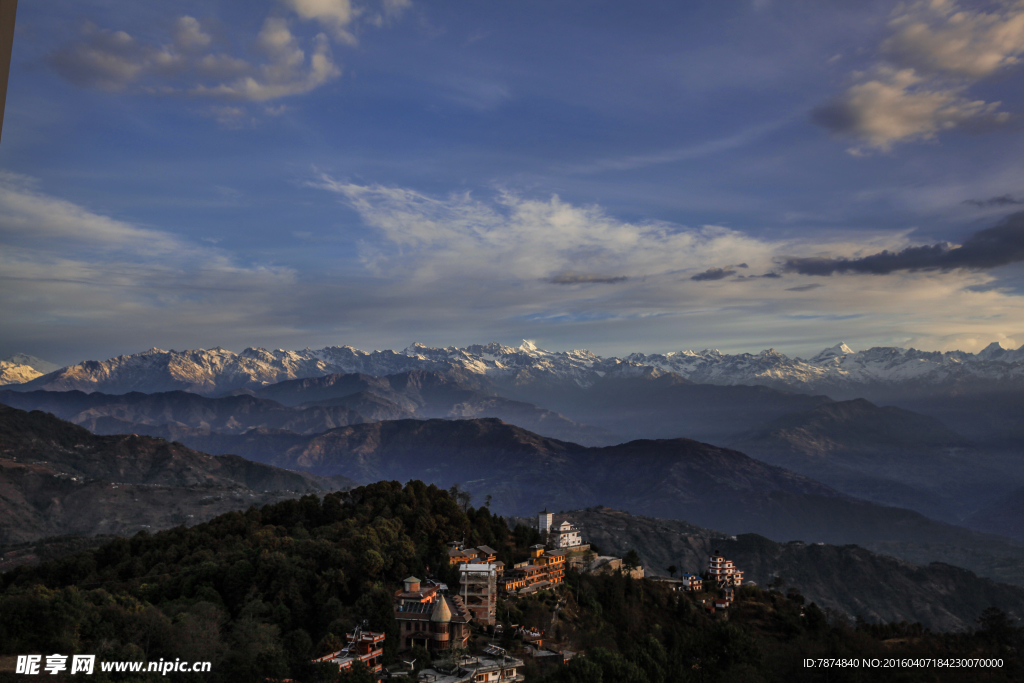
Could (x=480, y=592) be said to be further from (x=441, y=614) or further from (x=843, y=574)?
(x=843, y=574)

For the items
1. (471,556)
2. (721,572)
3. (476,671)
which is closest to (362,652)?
(476,671)

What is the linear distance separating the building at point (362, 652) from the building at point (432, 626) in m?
2.52

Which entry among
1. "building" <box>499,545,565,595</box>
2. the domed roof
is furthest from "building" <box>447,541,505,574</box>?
the domed roof

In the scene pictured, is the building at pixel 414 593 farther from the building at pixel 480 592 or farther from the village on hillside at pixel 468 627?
the building at pixel 480 592

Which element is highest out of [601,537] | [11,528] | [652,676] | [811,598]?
[652,676]

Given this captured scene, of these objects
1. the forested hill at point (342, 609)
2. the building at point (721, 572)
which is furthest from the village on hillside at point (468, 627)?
the building at point (721, 572)

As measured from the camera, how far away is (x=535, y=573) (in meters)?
61.1

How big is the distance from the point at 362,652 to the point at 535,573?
80.8ft

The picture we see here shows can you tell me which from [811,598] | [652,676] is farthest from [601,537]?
[652,676]

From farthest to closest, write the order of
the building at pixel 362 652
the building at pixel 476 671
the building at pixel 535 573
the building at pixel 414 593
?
the building at pixel 535 573
the building at pixel 414 593
the building at pixel 362 652
the building at pixel 476 671

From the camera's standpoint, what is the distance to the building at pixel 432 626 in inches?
1655

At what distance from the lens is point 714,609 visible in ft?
251

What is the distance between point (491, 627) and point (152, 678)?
23432 millimetres

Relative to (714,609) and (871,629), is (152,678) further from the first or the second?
(871,629)
